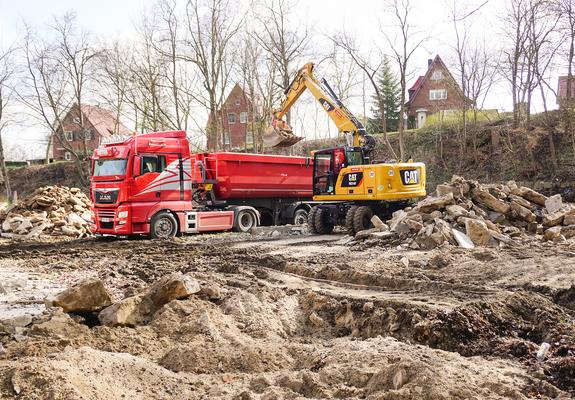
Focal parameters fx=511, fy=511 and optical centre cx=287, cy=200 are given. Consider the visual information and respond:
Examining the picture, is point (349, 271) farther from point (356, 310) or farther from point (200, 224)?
point (200, 224)

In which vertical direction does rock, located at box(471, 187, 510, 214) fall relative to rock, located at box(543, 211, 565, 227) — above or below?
above

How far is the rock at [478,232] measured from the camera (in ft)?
36.2

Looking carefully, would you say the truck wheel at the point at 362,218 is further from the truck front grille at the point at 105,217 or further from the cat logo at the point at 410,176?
the truck front grille at the point at 105,217

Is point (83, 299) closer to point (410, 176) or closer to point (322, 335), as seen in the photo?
point (322, 335)

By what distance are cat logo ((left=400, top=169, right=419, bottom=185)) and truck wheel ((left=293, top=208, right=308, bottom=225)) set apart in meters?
5.19

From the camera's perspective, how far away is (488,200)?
13.1 meters

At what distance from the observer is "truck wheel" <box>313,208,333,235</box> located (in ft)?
53.2

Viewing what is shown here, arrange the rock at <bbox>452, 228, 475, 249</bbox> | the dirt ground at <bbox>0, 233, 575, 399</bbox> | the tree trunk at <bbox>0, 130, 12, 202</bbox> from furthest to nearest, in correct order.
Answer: the tree trunk at <bbox>0, 130, 12, 202</bbox>
the rock at <bbox>452, 228, 475, 249</bbox>
the dirt ground at <bbox>0, 233, 575, 399</bbox>

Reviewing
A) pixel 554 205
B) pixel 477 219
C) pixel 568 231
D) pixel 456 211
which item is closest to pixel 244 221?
pixel 456 211

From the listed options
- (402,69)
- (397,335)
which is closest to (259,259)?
(397,335)

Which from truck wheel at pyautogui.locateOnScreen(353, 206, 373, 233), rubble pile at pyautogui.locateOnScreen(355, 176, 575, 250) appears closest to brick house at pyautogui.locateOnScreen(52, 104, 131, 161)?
truck wheel at pyautogui.locateOnScreen(353, 206, 373, 233)

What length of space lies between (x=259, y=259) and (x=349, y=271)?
2.65 m

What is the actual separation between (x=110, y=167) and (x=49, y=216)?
5.11 metres

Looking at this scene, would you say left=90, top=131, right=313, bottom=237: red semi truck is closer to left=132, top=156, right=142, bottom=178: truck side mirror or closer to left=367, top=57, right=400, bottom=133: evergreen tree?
left=132, top=156, right=142, bottom=178: truck side mirror
